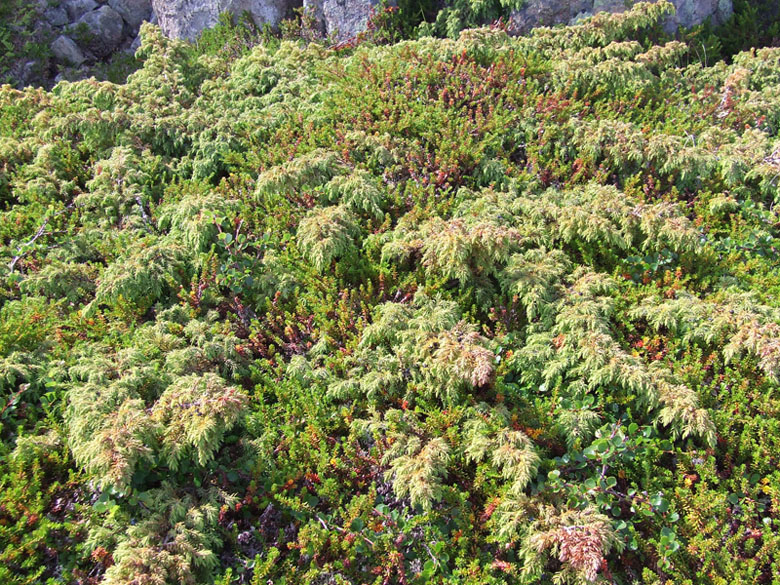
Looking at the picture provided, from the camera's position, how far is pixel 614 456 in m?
3.99

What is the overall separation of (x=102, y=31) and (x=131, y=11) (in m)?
0.96

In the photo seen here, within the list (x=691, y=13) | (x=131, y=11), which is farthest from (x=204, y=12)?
(x=691, y=13)

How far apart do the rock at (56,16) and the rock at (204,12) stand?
86.9 inches

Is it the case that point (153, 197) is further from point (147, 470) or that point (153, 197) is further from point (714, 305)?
point (714, 305)

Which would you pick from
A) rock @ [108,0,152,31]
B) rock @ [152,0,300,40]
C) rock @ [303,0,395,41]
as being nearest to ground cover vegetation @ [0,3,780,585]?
rock @ [303,0,395,41]

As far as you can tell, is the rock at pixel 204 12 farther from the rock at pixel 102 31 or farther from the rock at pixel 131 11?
the rock at pixel 102 31

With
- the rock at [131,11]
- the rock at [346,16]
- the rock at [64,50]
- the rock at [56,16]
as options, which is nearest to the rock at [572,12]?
the rock at [346,16]

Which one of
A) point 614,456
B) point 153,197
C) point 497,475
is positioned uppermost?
point 153,197

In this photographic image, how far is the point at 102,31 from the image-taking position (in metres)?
12.6

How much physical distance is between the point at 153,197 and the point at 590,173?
5.20 m

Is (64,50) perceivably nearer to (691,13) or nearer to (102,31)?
(102,31)

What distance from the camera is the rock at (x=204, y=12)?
11.4 m

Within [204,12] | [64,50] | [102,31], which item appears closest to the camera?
[204,12]

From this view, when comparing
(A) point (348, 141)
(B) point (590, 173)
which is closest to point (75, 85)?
(A) point (348, 141)
